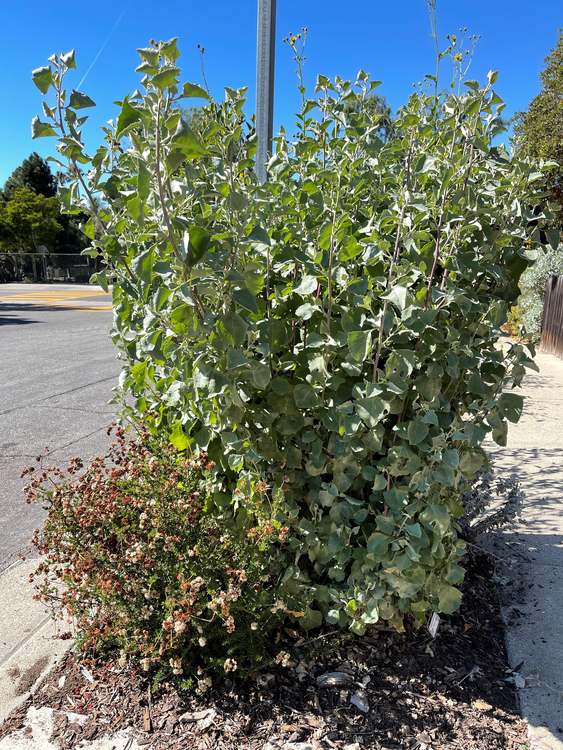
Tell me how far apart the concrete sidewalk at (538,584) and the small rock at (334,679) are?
24.7 inches

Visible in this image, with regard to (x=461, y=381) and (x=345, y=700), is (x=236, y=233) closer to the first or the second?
(x=461, y=381)

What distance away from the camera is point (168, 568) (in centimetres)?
201

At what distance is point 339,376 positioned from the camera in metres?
2.00

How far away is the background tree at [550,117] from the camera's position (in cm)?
1542

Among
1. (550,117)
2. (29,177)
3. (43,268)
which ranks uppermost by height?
(29,177)

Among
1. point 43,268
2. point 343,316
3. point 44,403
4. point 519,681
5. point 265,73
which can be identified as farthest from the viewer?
point 43,268

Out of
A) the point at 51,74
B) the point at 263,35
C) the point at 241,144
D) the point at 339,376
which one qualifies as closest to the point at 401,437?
the point at 339,376

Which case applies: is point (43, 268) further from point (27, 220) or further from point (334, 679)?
point (334, 679)

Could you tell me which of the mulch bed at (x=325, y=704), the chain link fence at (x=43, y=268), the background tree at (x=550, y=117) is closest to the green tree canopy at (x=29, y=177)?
the chain link fence at (x=43, y=268)

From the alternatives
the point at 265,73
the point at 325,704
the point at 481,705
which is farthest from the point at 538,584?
the point at 265,73

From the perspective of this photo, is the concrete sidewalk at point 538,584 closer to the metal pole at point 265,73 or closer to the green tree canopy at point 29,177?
the metal pole at point 265,73

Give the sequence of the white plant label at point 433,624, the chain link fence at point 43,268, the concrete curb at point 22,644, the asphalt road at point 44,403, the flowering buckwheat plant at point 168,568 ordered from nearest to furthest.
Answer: the flowering buckwheat plant at point 168,568 → the concrete curb at point 22,644 → the white plant label at point 433,624 → the asphalt road at point 44,403 → the chain link fence at point 43,268

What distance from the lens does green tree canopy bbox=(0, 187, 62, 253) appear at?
4284 centimetres

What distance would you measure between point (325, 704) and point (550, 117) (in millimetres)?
17688
